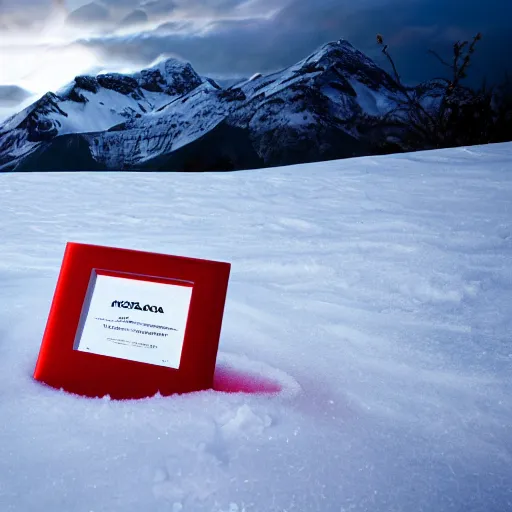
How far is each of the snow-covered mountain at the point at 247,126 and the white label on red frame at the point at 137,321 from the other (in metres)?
5.53

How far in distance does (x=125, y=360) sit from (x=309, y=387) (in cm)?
24

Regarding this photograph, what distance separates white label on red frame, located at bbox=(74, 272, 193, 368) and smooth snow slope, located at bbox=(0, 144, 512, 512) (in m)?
0.06

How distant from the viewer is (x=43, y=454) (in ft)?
1.55

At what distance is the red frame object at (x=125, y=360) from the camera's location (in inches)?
22.6

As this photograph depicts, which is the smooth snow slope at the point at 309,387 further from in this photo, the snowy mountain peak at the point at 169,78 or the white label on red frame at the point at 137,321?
the snowy mountain peak at the point at 169,78

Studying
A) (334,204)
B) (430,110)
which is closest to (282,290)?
(334,204)

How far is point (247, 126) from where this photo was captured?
14.2m

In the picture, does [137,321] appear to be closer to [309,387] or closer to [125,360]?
[125,360]

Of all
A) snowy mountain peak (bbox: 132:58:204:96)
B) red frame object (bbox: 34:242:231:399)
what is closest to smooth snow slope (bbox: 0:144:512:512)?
red frame object (bbox: 34:242:231:399)

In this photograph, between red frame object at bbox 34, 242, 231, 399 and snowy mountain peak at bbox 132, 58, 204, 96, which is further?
snowy mountain peak at bbox 132, 58, 204, 96

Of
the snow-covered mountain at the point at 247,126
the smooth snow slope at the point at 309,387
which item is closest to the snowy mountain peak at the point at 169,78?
the snow-covered mountain at the point at 247,126

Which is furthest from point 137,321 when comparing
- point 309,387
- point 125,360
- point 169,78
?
point 169,78

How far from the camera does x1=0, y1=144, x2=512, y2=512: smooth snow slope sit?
446 mm

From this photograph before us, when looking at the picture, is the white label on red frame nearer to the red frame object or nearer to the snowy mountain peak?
the red frame object
